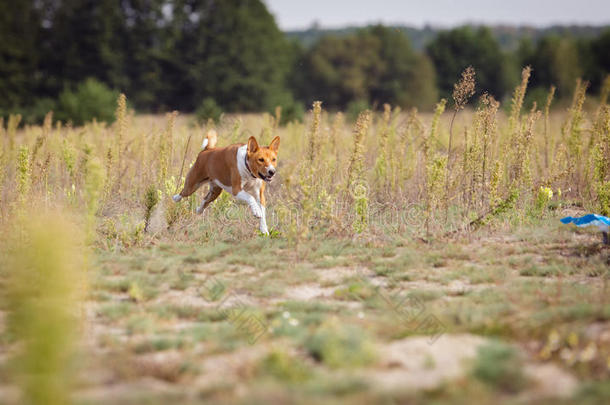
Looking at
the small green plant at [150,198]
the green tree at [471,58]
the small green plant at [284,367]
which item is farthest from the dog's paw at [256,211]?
the green tree at [471,58]

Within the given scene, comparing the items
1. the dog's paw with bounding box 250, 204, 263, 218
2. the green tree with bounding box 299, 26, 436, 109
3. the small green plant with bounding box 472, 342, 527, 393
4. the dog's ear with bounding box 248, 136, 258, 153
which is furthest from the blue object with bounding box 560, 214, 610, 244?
the green tree with bounding box 299, 26, 436, 109

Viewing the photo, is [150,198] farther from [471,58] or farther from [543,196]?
[471,58]

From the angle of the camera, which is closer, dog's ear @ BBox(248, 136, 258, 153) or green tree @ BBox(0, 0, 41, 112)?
dog's ear @ BBox(248, 136, 258, 153)

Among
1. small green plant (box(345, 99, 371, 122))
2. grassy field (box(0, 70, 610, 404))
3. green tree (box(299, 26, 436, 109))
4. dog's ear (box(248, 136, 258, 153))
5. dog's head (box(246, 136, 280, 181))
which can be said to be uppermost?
green tree (box(299, 26, 436, 109))

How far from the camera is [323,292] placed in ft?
16.4

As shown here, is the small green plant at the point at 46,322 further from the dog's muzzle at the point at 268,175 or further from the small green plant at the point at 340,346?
the dog's muzzle at the point at 268,175

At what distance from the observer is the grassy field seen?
9.87 ft

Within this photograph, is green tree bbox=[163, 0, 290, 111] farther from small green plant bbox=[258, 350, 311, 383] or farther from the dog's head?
small green plant bbox=[258, 350, 311, 383]

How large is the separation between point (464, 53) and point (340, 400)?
5753cm

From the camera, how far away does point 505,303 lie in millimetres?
4484

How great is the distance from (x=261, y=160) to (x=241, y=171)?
0.34 meters

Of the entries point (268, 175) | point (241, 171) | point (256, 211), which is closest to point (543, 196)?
point (268, 175)

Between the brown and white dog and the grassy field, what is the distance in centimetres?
34

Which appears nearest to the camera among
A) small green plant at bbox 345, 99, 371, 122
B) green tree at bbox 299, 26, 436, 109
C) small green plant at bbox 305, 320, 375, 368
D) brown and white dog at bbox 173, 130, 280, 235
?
small green plant at bbox 305, 320, 375, 368
